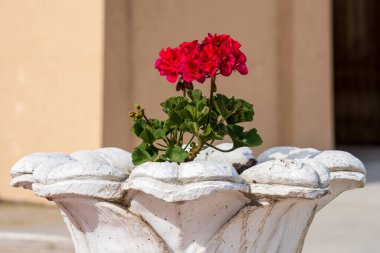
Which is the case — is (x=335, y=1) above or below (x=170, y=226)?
above

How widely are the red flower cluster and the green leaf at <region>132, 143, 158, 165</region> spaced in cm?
23

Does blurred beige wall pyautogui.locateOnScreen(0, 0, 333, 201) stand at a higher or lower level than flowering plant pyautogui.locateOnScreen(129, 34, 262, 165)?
higher

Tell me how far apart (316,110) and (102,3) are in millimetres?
3237

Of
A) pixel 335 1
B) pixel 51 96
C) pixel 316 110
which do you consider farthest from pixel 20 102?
pixel 335 1

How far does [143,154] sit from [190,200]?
39cm

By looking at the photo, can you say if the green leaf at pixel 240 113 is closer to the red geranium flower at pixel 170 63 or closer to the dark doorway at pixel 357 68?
the red geranium flower at pixel 170 63

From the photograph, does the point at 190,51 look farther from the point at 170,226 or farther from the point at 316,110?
the point at 316,110

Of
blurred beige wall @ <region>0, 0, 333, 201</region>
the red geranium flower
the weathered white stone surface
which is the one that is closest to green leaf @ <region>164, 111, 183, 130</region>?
the red geranium flower

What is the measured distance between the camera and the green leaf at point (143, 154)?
191 centimetres

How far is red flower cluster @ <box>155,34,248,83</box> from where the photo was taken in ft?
5.84

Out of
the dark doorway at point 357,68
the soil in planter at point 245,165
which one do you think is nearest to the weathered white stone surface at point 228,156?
the soil in planter at point 245,165

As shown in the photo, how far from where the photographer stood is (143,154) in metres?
1.92

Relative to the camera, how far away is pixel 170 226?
167 centimetres

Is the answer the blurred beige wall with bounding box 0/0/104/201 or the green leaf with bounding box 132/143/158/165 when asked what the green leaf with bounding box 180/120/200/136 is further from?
the blurred beige wall with bounding box 0/0/104/201
